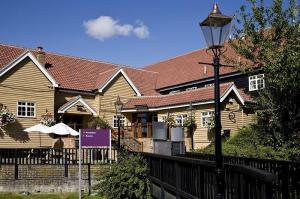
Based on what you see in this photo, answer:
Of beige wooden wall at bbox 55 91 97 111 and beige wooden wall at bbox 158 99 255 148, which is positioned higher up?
beige wooden wall at bbox 55 91 97 111

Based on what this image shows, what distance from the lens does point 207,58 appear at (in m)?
36.7

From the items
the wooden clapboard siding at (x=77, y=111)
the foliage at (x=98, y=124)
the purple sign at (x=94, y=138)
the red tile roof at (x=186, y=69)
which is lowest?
the purple sign at (x=94, y=138)

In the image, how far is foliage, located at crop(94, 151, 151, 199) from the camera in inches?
460

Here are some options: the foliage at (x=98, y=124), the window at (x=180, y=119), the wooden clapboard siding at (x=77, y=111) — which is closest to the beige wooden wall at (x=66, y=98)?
the wooden clapboard siding at (x=77, y=111)

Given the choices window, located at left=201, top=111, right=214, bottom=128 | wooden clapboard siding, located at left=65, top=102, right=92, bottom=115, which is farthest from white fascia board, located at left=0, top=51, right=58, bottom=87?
window, located at left=201, top=111, right=214, bottom=128

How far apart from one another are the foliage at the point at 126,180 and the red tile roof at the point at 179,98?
16262 mm

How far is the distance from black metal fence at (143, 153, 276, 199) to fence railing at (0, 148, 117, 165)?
564 centimetres

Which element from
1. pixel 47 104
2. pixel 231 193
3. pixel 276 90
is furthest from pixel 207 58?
pixel 231 193

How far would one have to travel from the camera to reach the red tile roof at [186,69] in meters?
34.7

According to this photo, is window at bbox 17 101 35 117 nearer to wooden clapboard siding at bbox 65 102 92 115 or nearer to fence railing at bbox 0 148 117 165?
wooden clapboard siding at bbox 65 102 92 115

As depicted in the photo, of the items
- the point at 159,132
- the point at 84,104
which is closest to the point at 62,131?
the point at 84,104

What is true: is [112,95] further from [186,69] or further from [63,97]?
[186,69]

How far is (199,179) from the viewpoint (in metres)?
8.02

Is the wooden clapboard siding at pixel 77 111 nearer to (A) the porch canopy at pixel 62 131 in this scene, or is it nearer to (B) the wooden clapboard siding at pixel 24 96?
(B) the wooden clapboard siding at pixel 24 96
